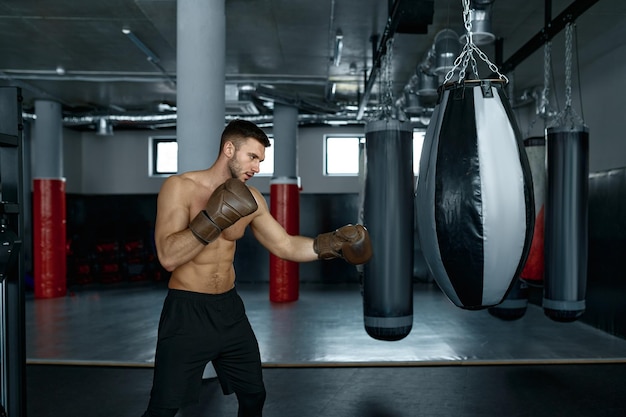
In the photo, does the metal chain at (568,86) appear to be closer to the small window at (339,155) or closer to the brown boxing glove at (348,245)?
the brown boxing glove at (348,245)

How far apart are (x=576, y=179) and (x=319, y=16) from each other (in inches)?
92.8

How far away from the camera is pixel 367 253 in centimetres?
200

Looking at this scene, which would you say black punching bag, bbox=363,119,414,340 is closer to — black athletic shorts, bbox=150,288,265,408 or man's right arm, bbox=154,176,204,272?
black athletic shorts, bbox=150,288,265,408

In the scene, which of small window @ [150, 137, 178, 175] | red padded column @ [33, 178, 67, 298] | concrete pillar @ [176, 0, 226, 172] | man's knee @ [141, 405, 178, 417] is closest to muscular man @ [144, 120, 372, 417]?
man's knee @ [141, 405, 178, 417]

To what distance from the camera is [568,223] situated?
338 centimetres

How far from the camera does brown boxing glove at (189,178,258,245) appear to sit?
1.77m

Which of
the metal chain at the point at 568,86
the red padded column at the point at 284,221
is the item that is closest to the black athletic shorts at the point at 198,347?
the metal chain at the point at 568,86

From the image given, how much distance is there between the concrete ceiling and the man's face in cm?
164

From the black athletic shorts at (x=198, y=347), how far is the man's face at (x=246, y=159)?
49 cm

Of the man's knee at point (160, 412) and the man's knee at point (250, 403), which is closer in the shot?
the man's knee at point (160, 412)

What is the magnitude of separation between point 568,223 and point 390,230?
4.33ft

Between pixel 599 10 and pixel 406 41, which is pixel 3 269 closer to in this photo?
pixel 406 41

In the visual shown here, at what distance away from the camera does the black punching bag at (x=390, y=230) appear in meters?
2.87

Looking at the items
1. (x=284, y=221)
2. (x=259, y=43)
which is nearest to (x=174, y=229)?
(x=259, y=43)
